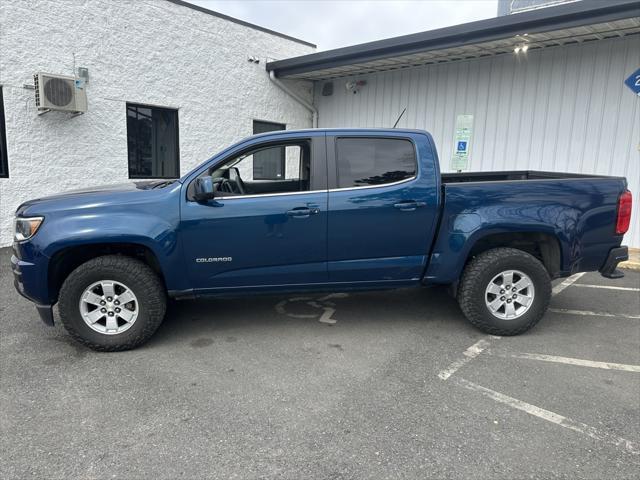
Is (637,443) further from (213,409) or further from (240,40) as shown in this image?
(240,40)

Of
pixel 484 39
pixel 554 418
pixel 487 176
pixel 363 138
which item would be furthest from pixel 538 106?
pixel 554 418

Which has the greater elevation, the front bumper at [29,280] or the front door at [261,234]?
the front door at [261,234]

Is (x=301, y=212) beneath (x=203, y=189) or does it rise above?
beneath

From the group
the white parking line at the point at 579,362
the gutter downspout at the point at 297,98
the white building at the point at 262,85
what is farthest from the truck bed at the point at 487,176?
the gutter downspout at the point at 297,98

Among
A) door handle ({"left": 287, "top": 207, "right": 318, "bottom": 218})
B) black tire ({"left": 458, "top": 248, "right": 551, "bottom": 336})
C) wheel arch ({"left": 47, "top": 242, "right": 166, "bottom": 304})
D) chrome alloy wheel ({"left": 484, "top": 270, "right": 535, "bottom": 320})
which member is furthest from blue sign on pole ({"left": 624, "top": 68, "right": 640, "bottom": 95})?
wheel arch ({"left": 47, "top": 242, "right": 166, "bottom": 304})

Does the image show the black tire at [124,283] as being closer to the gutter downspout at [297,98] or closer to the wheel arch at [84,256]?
the wheel arch at [84,256]

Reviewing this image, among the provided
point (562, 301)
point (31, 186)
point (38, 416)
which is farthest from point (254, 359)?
point (31, 186)

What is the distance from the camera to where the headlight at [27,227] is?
3.76 m

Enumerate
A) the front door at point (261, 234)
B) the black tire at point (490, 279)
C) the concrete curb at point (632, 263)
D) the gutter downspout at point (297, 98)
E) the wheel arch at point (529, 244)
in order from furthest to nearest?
the gutter downspout at point (297, 98) → the concrete curb at point (632, 263) → the wheel arch at point (529, 244) → the black tire at point (490, 279) → the front door at point (261, 234)

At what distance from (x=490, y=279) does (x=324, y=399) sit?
2.02 metres

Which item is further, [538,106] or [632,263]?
[538,106]

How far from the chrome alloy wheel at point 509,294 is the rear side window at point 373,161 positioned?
1.30 metres

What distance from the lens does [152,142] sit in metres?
9.44

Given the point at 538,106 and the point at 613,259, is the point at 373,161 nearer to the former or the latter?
the point at 613,259
